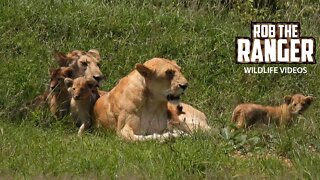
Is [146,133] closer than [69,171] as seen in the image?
No

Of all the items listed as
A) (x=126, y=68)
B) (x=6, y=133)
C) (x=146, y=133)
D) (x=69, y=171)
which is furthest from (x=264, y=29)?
(x=69, y=171)

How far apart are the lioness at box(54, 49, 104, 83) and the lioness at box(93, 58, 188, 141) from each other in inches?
27.5

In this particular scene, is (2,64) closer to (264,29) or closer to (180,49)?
(180,49)

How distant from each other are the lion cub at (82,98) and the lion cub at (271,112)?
160 cm

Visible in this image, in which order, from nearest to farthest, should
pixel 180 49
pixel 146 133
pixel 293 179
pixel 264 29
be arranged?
pixel 293 179 → pixel 146 133 → pixel 180 49 → pixel 264 29

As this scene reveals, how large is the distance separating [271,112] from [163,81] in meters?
1.36

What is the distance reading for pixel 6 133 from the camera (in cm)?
815

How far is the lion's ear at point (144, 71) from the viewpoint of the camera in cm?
876

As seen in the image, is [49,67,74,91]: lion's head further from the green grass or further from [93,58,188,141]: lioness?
[93,58,188,141]: lioness

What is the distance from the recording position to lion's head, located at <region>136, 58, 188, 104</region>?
8.77 m

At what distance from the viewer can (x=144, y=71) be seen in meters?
8.81

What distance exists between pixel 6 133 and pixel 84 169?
155 cm

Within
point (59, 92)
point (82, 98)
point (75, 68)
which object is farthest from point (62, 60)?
point (82, 98)

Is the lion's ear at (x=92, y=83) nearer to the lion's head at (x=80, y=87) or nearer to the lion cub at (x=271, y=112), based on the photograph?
the lion's head at (x=80, y=87)
